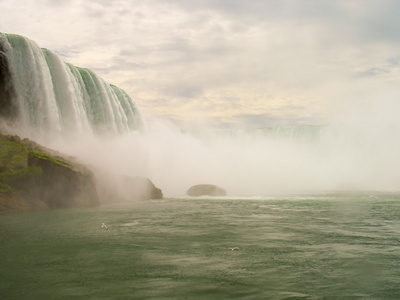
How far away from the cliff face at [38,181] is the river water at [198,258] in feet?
6.47

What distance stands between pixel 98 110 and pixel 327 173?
1520 inches

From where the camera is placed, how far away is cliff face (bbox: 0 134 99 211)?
16.2m

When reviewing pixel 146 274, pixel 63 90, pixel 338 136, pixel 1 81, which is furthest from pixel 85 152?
pixel 338 136

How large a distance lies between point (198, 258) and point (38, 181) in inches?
422

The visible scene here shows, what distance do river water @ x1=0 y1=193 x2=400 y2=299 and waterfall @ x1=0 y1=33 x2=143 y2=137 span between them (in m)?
9.79

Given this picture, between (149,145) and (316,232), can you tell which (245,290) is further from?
(149,145)

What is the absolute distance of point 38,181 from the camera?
16859 mm

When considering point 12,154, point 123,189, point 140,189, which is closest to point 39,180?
point 12,154

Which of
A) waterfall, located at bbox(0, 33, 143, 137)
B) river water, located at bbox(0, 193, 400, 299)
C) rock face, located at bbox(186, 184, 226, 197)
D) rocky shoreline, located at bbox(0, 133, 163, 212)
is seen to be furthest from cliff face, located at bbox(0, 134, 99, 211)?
rock face, located at bbox(186, 184, 226, 197)

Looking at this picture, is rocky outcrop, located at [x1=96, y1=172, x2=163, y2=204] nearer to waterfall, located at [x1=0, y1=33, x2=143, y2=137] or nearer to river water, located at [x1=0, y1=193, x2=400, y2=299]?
waterfall, located at [x1=0, y1=33, x2=143, y2=137]

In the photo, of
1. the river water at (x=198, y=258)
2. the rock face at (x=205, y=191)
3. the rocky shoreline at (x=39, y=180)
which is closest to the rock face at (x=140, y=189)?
the rocky shoreline at (x=39, y=180)

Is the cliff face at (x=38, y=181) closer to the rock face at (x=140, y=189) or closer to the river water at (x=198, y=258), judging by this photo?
the river water at (x=198, y=258)

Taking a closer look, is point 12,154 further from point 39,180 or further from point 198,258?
point 198,258

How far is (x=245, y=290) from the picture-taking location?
623 cm
